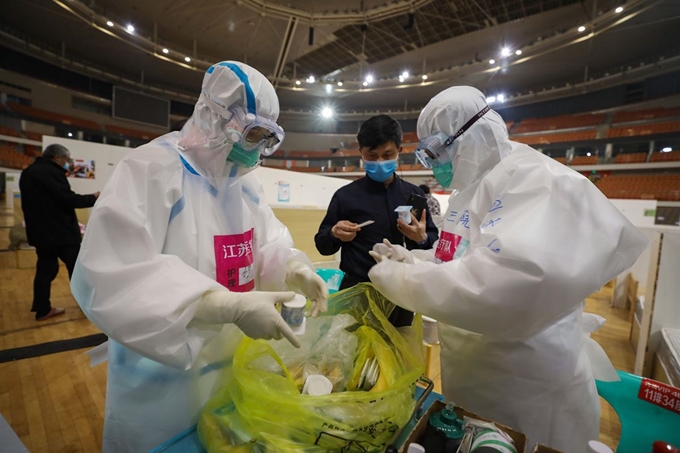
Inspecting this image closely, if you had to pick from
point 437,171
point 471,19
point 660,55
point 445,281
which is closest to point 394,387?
point 445,281

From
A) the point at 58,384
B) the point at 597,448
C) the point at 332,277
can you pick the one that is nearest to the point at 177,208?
the point at 597,448

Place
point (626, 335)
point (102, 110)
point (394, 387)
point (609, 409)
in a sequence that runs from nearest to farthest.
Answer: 1. point (394, 387)
2. point (609, 409)
3. point (626, 335)
4. point (102, 110)

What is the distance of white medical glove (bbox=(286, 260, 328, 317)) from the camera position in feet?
3.03

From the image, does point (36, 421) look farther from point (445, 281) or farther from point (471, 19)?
point (471, 19)

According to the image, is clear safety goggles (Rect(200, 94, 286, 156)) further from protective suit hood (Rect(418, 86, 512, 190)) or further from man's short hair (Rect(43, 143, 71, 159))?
man's short hair (Rect(43, 143, 71, 159))

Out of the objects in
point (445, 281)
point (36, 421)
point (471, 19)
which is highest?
point (471, 19)

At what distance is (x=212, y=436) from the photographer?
25.5 inches

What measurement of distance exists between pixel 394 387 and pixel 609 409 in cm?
233

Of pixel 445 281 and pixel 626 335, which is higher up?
pixel 445 281

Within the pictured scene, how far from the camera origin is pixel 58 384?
1.97 meters

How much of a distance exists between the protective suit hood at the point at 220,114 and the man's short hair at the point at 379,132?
2.22 ft

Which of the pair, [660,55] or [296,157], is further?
[296,157]

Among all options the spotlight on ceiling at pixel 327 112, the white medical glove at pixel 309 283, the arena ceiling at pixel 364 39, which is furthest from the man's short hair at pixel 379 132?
the spotlight on ceiling at pixel 327 112

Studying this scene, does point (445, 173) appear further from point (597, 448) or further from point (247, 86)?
point (597, 448)
